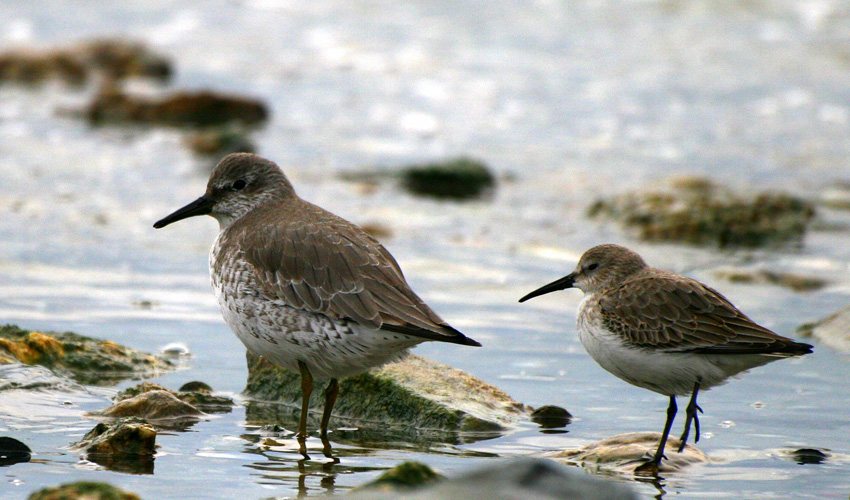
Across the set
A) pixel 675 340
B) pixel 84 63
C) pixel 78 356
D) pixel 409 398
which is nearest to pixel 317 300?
pixel 409 398

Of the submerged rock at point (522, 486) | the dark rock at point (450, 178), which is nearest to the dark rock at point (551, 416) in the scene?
the submerged rock at point (522, 486)

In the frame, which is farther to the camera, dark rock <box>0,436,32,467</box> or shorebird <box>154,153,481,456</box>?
shorebird <box>154,153,481,456</box>

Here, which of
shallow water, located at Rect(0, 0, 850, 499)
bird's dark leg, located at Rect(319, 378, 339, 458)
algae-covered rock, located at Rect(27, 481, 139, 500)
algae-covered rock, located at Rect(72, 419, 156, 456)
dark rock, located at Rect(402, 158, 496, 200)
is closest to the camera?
algae-covered rock, located at Rect(27, 481, 139, 500)

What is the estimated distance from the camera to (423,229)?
1246 cm

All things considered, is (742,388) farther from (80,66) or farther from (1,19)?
(1,19)

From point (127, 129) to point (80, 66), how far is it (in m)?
4.91

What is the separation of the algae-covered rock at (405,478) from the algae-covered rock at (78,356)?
318cm

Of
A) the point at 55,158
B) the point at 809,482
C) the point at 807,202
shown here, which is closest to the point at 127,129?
the point at 55,158

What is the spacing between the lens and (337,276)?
6145mm

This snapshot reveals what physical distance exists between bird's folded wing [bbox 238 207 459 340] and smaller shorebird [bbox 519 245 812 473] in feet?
3.41

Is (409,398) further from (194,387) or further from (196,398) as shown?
(194,387)

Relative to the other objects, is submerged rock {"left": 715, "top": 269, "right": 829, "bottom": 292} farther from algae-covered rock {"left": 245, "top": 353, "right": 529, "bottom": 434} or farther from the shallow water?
algae-covered rock {"left": 245, "top": 353, "right": 529, "bottom": 434}

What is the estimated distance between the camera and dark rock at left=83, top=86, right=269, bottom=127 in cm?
1830

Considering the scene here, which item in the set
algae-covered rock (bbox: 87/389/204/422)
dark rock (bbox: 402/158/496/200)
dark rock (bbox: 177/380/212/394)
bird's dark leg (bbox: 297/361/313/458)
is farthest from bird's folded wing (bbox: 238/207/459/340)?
dark rock (bbox: 402/158/496/200)
